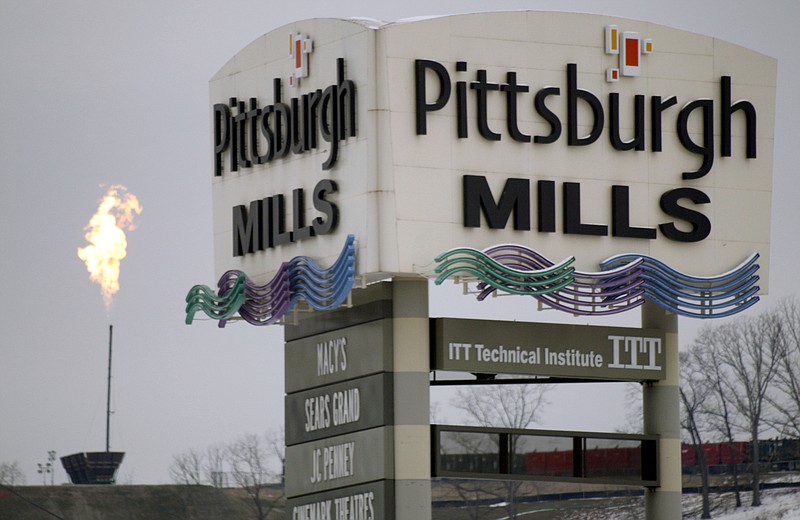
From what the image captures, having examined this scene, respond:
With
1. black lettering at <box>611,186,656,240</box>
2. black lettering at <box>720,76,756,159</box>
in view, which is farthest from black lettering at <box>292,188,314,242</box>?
black lettering at <box>720,76,756,159</box>

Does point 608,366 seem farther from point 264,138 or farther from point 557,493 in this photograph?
point 557,493

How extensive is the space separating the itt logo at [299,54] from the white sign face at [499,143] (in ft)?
0.13

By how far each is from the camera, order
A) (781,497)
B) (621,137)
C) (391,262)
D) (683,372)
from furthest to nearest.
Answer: (683,372) → (781,497) → (621,137) → (391,262)

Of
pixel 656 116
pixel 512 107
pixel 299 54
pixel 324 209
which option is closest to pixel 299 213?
pixel 324 209

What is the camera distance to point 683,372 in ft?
306

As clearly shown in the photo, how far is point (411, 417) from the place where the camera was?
36469 mm

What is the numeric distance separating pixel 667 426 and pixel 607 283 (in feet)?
11.7

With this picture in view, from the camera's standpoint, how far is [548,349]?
37.8 meters

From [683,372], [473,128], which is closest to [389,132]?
[473,128]

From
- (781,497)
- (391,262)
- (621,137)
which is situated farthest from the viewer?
(781,497)

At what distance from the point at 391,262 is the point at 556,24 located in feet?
18.2

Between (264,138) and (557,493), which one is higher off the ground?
(264,138)

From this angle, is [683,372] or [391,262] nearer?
[391,262]

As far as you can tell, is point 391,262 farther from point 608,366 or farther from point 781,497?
point 781,497
